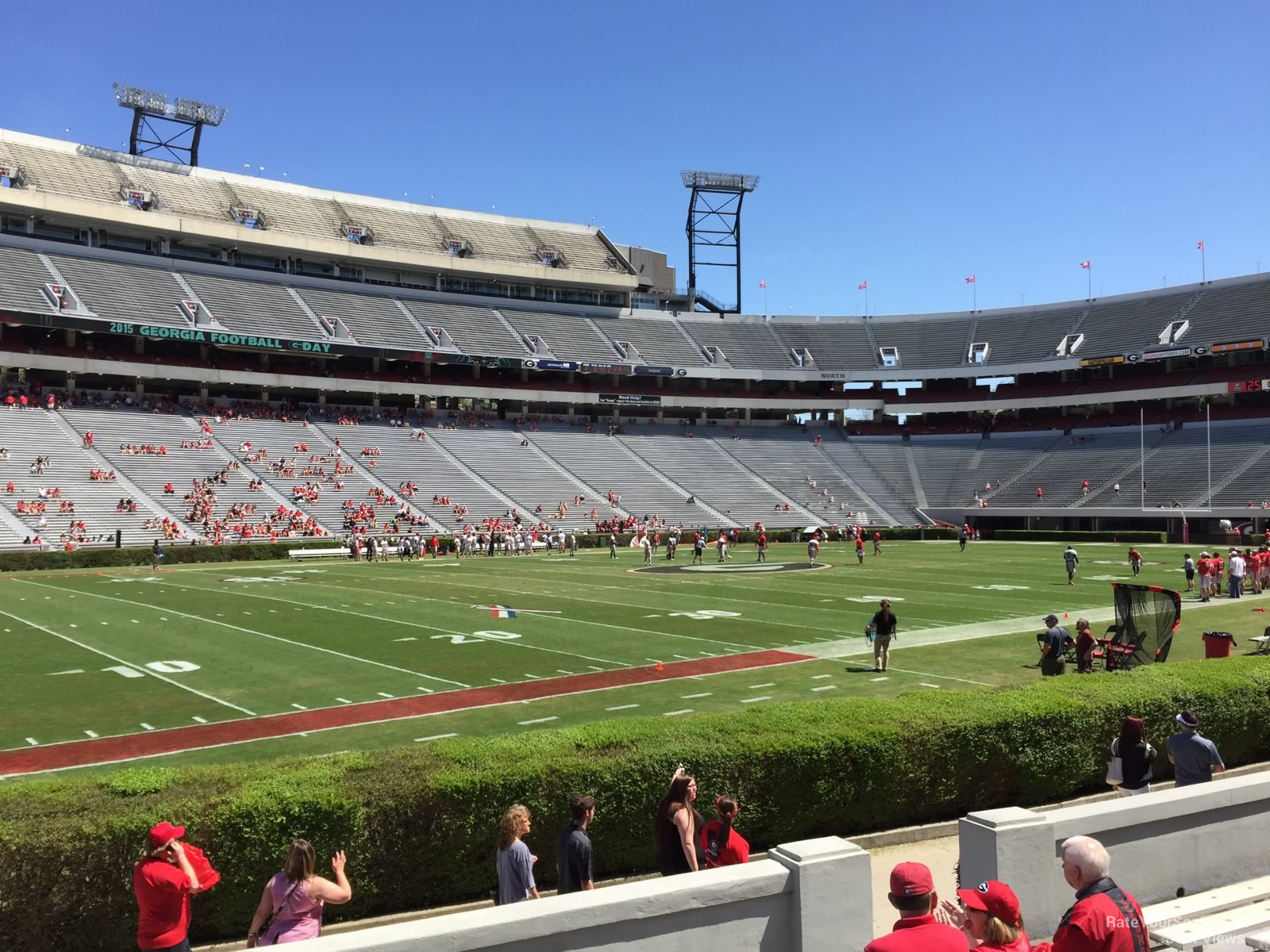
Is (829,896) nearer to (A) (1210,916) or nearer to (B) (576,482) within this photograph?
(A) (1210,916)

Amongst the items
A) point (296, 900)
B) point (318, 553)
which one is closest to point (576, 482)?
point (318, 553)

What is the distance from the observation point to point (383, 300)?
7544 cm

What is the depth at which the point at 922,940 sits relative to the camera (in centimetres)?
444

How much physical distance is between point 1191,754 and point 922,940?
20.1 feet

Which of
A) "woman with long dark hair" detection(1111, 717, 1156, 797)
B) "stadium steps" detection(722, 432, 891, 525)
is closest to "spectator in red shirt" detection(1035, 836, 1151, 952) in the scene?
"woman with long dark hair" detection(1111, 717, 1156, 797)

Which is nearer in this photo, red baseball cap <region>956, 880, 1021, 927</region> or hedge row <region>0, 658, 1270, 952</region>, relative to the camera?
red baseball cap <region>956, 880, 1021, 927</region>

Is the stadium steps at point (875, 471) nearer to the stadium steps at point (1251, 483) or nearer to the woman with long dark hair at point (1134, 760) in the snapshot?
the stadium steps at point (1251, 483)

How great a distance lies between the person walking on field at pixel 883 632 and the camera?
17328 mm

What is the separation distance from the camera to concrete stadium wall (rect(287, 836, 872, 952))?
5.14 m

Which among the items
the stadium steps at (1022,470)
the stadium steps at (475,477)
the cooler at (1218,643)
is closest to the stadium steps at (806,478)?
the stadium steps at (1022,470)

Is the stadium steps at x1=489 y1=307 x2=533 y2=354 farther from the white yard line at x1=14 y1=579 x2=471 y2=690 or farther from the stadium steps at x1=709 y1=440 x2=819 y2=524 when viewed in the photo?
the white yard line at x1=14 y1=579 x2=471 y2=690

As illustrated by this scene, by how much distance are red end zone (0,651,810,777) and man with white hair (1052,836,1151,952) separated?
1097cm

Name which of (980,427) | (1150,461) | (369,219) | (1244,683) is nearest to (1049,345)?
(980,427)

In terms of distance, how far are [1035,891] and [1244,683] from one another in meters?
6.30
